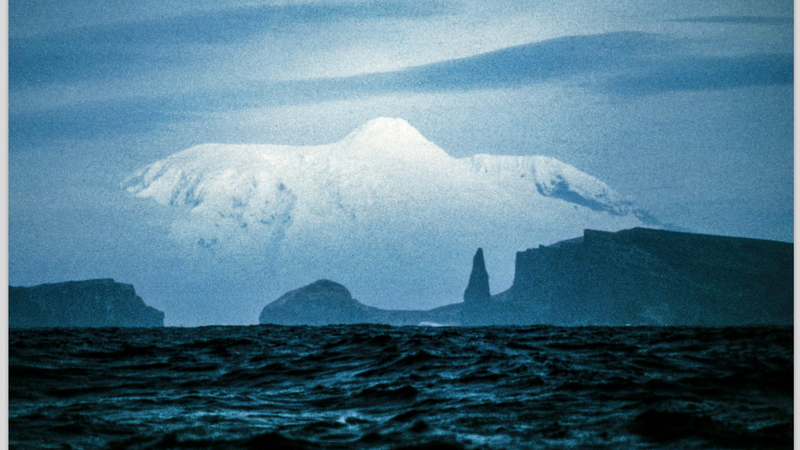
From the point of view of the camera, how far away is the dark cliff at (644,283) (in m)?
92.8

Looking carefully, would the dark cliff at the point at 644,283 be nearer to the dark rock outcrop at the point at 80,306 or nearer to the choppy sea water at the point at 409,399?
the dark rock outcrop at the point at 80,306

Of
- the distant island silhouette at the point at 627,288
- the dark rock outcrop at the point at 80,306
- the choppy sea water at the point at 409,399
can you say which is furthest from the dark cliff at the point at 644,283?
the choppy sea water at the point at 409,399

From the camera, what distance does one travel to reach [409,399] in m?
11.1

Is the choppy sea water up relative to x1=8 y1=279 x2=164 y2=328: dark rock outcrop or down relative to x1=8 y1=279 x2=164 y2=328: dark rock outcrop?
down

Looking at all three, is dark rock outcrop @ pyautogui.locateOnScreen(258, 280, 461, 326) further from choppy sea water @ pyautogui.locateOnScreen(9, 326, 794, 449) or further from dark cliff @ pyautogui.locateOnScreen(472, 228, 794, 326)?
choppy sea water @ pyautogui.locateOnScreen(9, 326, 794, 449)

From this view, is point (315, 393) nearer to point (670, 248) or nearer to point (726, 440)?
point (726, 440)

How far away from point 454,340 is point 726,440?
13644 mm

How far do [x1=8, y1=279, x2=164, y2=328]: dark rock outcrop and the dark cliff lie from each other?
46.1 m

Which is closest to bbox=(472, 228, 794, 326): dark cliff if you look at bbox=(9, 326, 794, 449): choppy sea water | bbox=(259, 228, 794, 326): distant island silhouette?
bbox=(259, 228, 794, 326): distant island silhouette

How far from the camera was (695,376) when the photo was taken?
1248 cm

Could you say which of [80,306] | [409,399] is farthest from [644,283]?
[409,399]

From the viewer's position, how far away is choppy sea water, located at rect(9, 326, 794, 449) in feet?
28.4

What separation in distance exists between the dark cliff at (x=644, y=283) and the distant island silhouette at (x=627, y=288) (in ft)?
0.41

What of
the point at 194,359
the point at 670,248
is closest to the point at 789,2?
the point at 194,359
